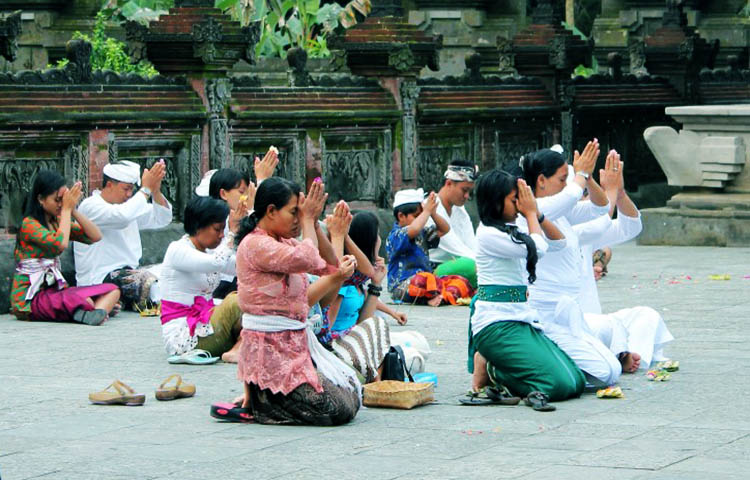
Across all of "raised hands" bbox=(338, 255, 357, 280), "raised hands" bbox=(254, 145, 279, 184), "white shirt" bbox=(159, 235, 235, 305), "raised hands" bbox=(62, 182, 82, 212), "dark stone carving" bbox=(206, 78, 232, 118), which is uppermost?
"dark stone carving" bbox=(206, 78, 232, 118)

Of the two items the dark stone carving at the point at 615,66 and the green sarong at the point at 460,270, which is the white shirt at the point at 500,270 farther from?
the dark stone carving at the point at 615,66

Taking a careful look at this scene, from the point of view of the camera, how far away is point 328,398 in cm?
834

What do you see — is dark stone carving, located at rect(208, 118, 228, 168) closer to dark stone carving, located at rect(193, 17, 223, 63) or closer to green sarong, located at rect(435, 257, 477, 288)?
dark stone carving, located at rect(193, 17, 223, 63)

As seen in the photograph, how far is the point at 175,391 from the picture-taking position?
921 cm

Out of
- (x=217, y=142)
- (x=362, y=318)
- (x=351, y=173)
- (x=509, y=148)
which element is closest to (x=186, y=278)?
(x=362, y=318)

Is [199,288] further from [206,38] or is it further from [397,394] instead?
[206,38]

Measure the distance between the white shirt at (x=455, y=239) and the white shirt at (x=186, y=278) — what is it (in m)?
3.76

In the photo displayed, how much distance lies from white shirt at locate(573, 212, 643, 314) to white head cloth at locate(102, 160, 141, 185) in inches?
186

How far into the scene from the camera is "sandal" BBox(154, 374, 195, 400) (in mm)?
9188

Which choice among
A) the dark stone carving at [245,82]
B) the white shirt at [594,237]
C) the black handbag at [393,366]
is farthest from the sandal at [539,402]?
the dark stone carving at [245,82]

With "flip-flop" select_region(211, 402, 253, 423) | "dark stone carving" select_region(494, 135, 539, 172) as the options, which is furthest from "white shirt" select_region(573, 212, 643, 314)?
"dark stone carving" select_region(494, 135, 539, 172)

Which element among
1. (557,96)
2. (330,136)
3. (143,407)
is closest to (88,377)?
(143,407)

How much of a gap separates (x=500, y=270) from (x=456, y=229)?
5358 millimetres

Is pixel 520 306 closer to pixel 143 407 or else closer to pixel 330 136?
pixel 143 407
